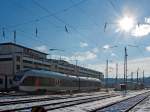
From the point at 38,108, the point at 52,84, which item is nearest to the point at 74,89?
the point at 52,84

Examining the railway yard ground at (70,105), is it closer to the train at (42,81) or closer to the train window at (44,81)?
the train at (42,81)

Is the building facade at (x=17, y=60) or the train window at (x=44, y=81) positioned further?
the building facade at (x=17, y=60)

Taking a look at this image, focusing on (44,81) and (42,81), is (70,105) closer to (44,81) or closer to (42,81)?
(42,81)

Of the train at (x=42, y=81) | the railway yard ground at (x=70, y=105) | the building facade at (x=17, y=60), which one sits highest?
the building facade at (x=17, y=60)

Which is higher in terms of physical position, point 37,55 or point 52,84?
point 37,55

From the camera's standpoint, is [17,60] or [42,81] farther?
[17,60]

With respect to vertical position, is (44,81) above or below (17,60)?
below

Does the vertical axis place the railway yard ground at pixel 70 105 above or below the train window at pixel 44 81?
below

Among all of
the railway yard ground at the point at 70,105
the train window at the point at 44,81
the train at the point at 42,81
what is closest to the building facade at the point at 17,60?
the train at the point at 42,81

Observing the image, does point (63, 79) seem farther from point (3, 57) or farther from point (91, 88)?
point (3, 57)

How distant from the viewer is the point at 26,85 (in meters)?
48.3

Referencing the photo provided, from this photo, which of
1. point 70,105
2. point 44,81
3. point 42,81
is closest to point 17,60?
point 44,81

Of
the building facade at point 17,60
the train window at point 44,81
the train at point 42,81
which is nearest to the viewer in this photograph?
the train at point 42,81

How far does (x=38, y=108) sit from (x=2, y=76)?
59.5m
